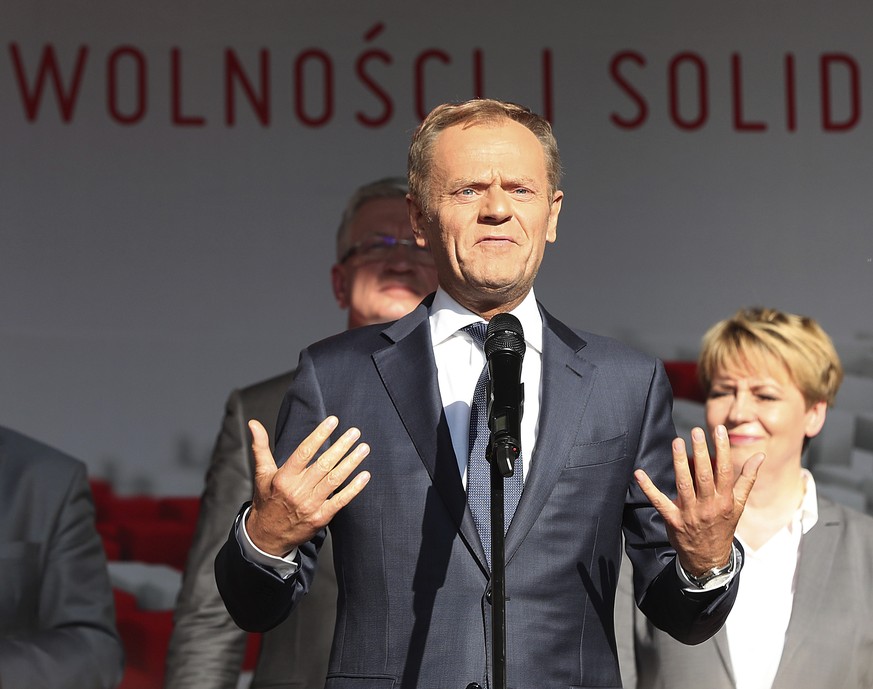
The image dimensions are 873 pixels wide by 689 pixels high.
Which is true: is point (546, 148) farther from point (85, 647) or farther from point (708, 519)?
point (85, 647)

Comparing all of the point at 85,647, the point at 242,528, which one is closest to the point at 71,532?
the point at 85,647

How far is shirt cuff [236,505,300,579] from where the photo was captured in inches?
82.1

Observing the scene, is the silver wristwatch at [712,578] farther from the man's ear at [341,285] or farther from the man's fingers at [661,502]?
the man's ear at [341,285]

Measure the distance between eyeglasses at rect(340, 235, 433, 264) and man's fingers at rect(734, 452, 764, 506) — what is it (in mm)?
1610

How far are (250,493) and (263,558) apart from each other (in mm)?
1335

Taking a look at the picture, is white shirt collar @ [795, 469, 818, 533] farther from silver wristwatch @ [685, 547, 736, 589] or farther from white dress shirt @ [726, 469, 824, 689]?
silver wristwatch @ [685, 547, 736, 589]

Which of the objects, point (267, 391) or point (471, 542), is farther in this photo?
Result: point (267, 391)

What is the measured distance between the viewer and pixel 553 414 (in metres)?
2.18

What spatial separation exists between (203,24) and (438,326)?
8.45ft

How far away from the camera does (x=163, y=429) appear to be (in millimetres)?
4445

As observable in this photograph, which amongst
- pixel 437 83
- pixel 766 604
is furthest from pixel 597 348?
pixel 437 83

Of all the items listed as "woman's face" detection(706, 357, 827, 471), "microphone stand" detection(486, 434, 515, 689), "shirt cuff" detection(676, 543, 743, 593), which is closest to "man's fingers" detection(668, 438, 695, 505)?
"shirt cuff" detection(676, 543, 743, 593)

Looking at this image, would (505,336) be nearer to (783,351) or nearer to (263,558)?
(263,558)

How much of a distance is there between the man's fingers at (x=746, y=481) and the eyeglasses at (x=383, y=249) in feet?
5.28
